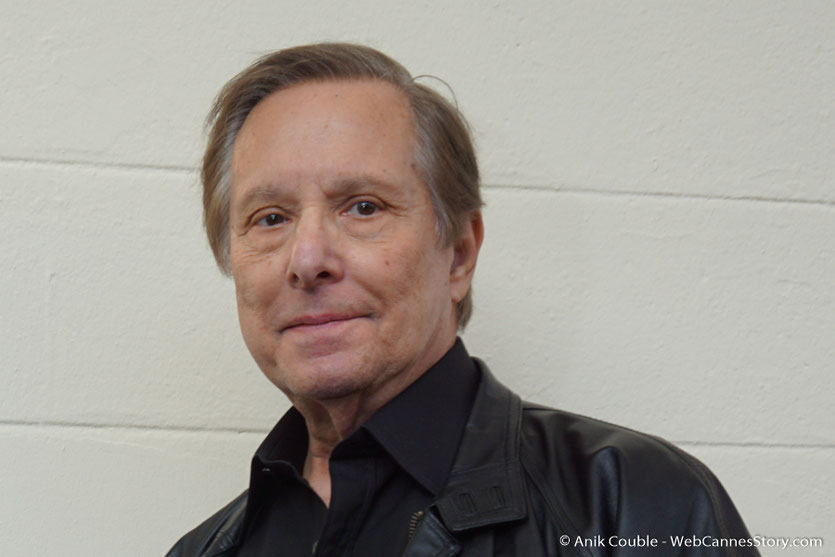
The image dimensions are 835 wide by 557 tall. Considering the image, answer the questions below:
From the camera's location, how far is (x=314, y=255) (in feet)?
4.19

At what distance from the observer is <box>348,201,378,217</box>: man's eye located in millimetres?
1336

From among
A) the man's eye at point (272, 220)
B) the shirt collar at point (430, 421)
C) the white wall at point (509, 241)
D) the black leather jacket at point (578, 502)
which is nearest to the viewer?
the black leather jacket at point (578, 502)

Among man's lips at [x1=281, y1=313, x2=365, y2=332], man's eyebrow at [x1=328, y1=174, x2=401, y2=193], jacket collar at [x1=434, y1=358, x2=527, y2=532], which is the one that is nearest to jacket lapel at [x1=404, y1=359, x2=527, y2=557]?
jacket collar at [x1=434, y1=358, x2=527, y2=532]

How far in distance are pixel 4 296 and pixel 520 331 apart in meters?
0.95

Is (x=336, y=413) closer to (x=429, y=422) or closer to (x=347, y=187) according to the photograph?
(x=429, y=422)

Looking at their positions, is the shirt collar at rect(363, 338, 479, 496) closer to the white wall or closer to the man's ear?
the man's ear

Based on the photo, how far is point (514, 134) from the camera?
186cm

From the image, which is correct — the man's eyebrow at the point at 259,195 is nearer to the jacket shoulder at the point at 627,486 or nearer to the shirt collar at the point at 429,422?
the shirt collar at the point at 429,422

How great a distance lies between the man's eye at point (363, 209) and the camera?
4.38 ft

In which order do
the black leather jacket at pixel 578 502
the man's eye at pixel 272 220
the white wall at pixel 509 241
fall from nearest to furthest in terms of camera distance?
the black leather jacket at pixel 578 502
the man's eye at pixel 272 220
the white wall at pixel 509 241

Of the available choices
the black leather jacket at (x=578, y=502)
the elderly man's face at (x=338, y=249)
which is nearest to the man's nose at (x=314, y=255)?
the elderly man's face at (x=338, y=249)

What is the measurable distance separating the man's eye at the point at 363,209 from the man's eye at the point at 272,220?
0.11 metres

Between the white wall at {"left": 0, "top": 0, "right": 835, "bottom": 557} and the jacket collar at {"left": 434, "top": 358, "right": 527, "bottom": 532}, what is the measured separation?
0.51 m

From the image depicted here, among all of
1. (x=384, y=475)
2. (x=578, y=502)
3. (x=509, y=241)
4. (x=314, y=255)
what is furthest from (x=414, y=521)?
(x=509, y=241)
